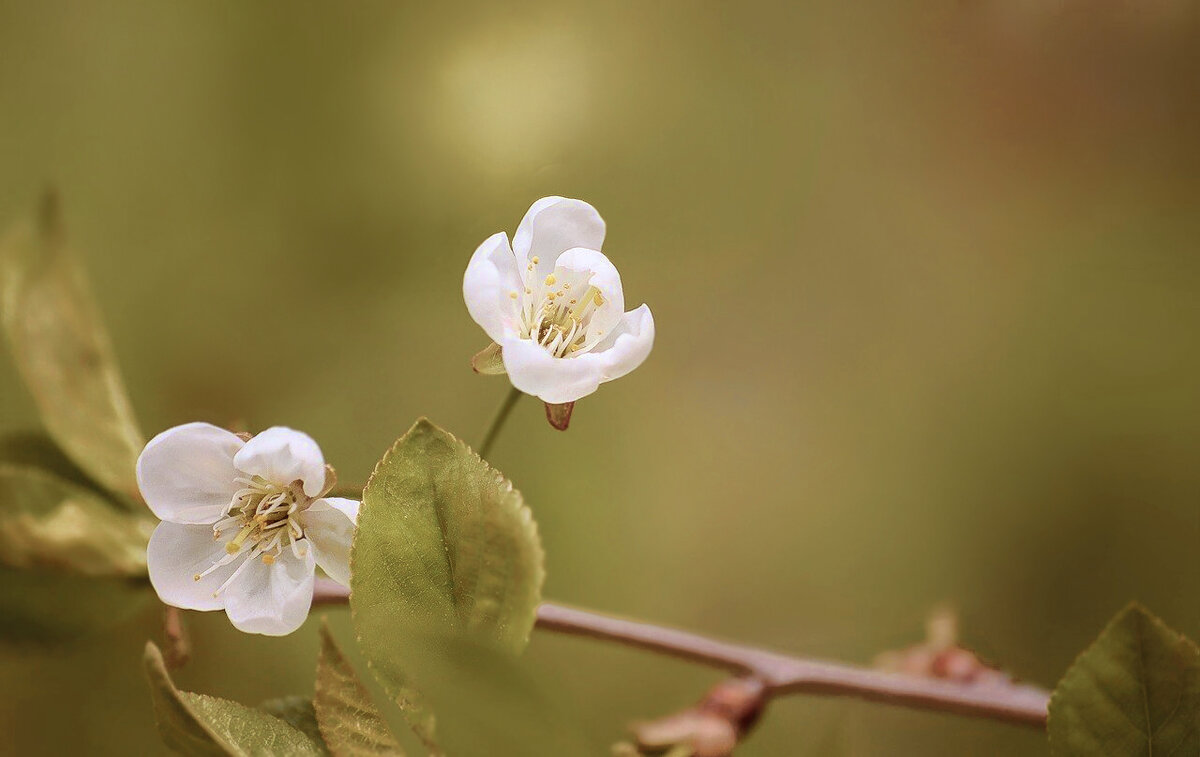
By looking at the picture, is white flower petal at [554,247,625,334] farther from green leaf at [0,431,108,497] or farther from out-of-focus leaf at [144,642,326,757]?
green leaf at [0,431,108,497]

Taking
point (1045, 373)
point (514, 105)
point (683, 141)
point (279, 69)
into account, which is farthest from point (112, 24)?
point (1045, 373)

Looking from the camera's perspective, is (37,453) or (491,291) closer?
(491,291)

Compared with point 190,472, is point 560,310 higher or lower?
higher

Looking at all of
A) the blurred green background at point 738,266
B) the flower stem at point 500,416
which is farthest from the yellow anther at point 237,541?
the blurred green background at point 738,266

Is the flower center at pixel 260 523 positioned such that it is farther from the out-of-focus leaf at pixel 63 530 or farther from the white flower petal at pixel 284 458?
the out-of-focus leaf at pixel 63 530

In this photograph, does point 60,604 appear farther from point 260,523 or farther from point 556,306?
point 556,306

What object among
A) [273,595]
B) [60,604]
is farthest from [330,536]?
[60,604]
